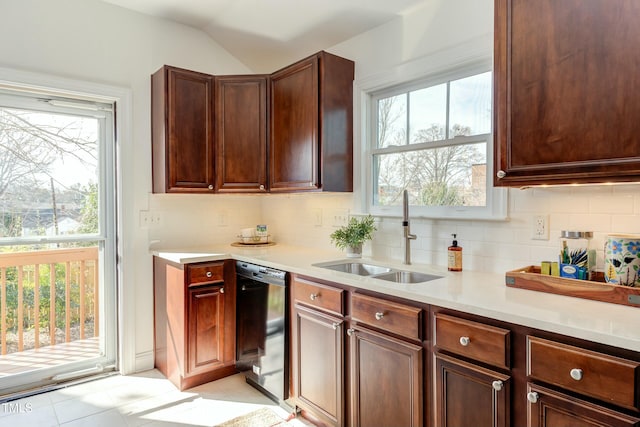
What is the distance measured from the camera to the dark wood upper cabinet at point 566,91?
1.34m

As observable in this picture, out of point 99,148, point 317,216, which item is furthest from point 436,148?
point 99,148

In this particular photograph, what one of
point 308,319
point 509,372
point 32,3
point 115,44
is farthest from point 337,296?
point 32,3

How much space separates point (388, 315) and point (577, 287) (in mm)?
755

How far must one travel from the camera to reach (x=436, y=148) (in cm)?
243

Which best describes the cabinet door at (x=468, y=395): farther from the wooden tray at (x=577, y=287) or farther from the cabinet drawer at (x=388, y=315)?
the wooden tray at (x=577, y=287)

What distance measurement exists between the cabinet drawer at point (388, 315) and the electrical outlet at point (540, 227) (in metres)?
0.75

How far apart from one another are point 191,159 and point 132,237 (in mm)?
748

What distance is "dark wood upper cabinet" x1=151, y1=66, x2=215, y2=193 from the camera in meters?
2.85

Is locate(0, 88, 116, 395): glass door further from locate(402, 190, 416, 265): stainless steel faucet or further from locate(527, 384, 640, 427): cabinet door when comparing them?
locate(527, 384, 640, 427): cabinet door

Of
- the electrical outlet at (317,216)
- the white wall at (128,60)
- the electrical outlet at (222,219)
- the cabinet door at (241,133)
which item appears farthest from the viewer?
the electrical outlet at (222,219)

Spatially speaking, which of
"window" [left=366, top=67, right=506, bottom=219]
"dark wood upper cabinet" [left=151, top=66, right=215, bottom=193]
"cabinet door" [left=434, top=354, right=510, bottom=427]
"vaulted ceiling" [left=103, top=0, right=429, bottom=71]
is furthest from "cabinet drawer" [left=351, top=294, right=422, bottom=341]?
"vaulted ceiling" [left=103, top=0, right=429, bottom=71]

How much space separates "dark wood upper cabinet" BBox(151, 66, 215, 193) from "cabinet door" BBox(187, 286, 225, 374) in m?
0.80

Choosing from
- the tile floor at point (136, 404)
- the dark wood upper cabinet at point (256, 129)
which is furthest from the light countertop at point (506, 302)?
the tile floor at point (136, 404)

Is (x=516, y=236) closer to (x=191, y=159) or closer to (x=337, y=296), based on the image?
(x=337, y=296)
